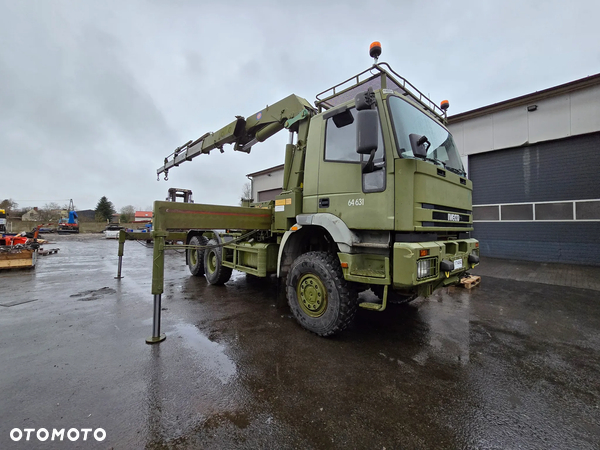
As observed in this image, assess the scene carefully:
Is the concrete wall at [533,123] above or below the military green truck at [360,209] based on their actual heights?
above

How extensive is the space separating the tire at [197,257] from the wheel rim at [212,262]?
1.78 feet

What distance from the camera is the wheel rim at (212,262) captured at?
20.7ft

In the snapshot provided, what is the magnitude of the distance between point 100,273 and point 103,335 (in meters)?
5.55

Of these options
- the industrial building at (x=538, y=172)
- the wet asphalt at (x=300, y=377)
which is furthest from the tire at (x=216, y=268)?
the industrial building at (x=538, y=172)

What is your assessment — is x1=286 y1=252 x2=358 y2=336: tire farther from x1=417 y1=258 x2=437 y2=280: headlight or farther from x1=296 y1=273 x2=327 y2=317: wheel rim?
x1=417 y1=258 x2=437 y2=280: headlight

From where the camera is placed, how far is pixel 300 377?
8.21 ft

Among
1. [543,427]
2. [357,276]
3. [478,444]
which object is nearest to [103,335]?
[357,276]

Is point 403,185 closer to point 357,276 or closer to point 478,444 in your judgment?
point 357,276

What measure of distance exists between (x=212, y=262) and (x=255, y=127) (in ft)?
11.1

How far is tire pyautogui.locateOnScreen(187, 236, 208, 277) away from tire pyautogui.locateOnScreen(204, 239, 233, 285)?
38cm

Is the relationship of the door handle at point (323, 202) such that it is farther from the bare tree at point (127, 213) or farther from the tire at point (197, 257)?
the bare tree at point (127, 213)

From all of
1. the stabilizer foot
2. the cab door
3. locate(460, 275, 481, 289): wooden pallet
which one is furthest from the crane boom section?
locate(460, 275, 481, 289): wooden pallet

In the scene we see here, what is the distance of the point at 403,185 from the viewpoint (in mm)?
2830

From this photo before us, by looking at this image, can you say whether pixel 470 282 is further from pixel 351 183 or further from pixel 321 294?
pixel 351 183
